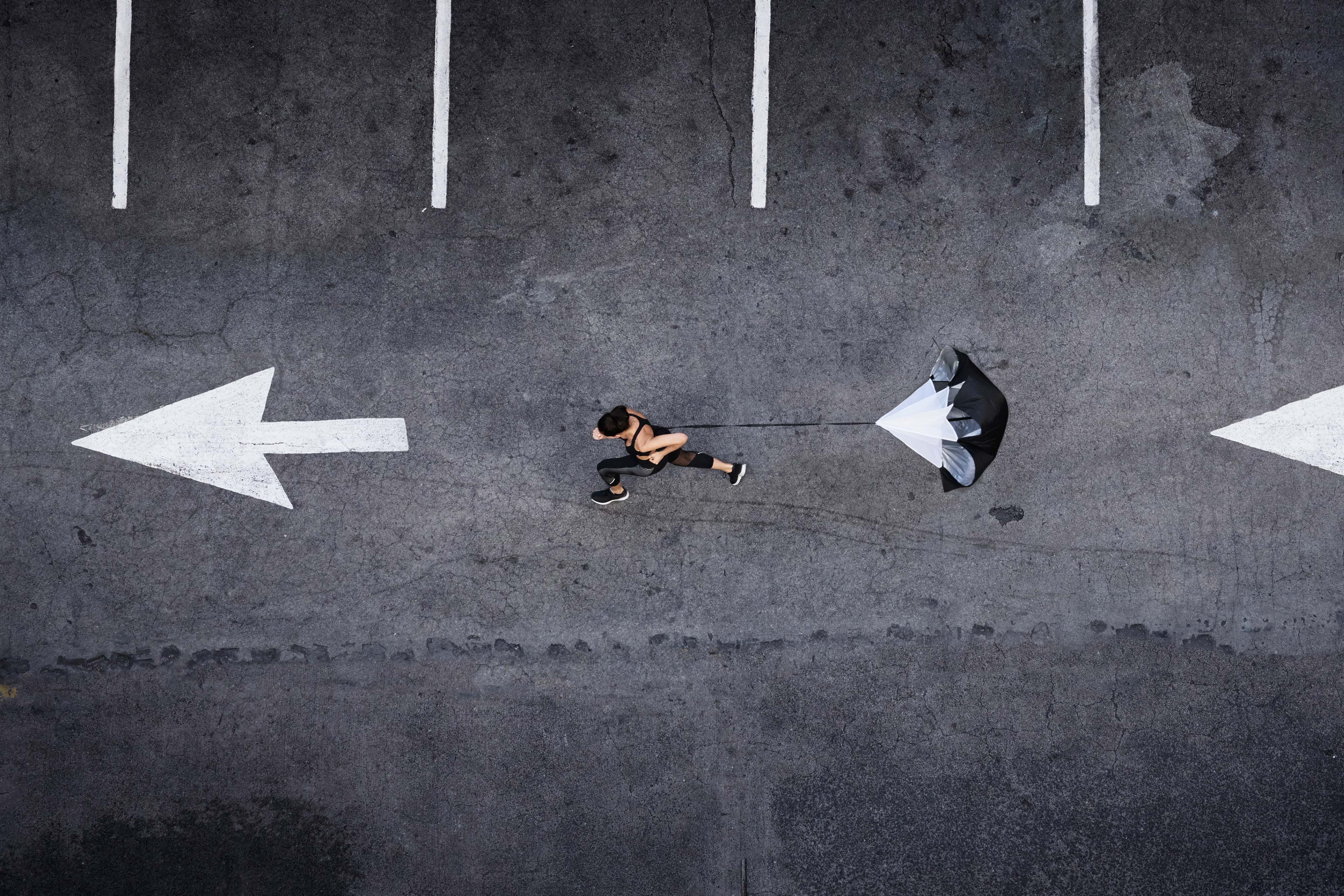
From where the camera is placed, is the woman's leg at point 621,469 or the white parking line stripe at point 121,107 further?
the white parking line stripe at point 121,107

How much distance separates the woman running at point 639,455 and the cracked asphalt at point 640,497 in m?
0.22

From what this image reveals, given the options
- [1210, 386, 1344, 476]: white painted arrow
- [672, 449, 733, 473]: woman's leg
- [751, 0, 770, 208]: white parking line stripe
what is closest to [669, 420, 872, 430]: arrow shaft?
[672, 449, 733, 473]: woman's leg

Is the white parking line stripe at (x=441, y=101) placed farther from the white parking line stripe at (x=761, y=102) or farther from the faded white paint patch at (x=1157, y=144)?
the faded white paint patch at (x=1157, y=144)

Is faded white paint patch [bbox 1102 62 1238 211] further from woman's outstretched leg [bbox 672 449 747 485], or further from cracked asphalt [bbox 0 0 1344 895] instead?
woman's outstretched leg [bbox 672 449 747 485]

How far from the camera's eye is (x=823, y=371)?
21.7ft

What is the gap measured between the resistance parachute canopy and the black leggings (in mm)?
1462

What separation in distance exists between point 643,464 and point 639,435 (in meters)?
0.31

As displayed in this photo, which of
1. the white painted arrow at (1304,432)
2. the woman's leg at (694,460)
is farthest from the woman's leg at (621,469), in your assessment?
the white painted arrow at (1304,432)

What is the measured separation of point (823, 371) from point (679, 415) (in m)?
1.19

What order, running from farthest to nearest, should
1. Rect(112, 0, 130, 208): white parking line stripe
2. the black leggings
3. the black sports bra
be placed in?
Rect(112, 0, 130, 208): white parking line stripe
the black leggings
the black sports bra

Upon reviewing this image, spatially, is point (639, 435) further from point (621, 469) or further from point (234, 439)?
point (234, 439)

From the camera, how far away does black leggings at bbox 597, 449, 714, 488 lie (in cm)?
A: 614

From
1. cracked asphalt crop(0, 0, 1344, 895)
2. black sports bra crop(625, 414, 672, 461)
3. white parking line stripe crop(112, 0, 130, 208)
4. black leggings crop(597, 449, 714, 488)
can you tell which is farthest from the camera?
white parking line stripe crop(112, 0, 130, 208)

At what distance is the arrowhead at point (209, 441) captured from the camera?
6547mm
